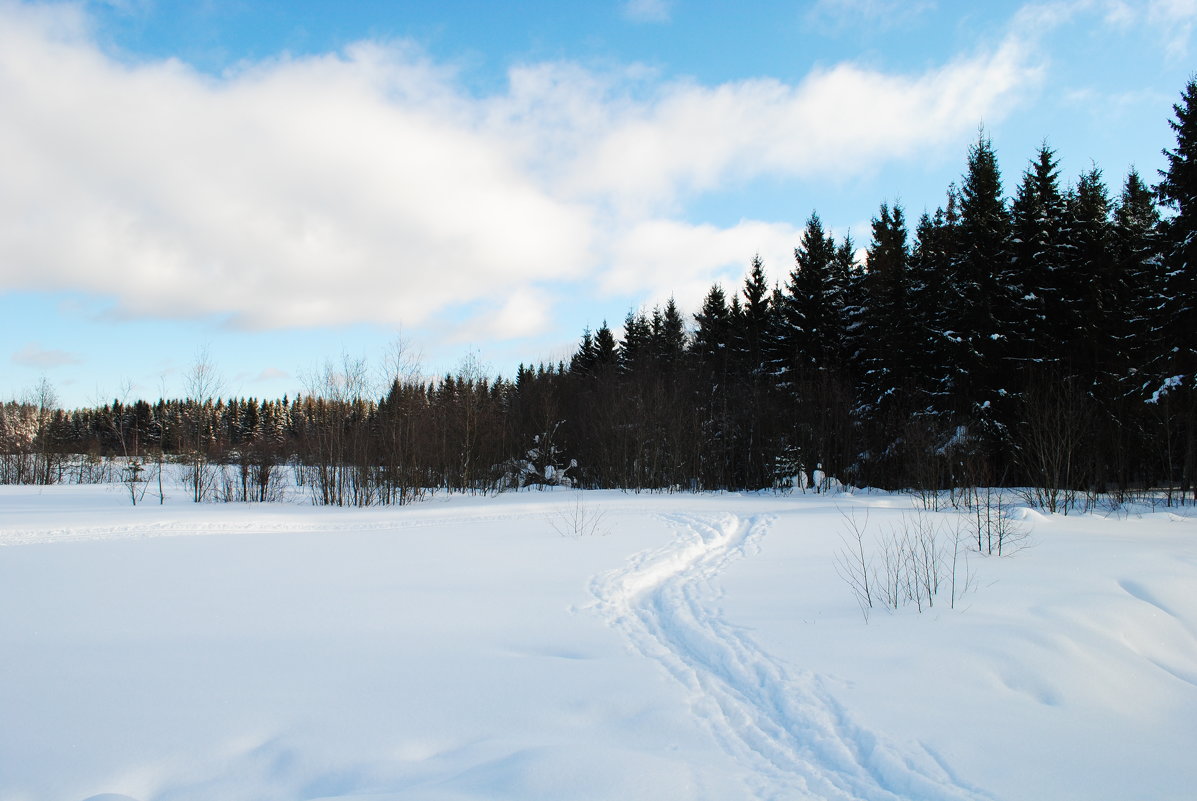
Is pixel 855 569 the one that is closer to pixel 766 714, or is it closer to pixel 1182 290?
pixel 766 714

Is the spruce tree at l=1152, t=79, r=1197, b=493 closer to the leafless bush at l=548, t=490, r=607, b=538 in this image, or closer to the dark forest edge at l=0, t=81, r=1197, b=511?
the dark forest edge at l=0, t=81, r=1197, b=511

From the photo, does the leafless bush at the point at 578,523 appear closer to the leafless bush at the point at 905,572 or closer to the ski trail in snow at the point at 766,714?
the leafless bush at the point at 905,572

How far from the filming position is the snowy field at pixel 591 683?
366 cm

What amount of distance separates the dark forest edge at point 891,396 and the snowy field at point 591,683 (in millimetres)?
13566

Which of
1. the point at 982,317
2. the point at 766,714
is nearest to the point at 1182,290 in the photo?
the point at 982,317

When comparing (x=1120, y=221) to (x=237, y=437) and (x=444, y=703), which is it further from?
(x=237, y=437)

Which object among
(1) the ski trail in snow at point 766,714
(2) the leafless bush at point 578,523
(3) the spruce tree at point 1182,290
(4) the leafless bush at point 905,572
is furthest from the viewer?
(3) the spruce tree at point 1182,290

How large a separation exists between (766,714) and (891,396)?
29.8 meters

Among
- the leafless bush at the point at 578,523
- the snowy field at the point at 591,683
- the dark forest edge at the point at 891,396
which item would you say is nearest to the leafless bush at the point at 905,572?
the snowy field at the point at 591,683

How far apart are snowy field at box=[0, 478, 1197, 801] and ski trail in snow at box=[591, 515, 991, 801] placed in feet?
0.07

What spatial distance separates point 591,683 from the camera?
16.5 ft

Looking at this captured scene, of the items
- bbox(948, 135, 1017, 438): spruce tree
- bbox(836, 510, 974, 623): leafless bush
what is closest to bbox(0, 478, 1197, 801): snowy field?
bbox(836, 510, 974, 623): leafless bush

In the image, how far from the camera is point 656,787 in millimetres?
3488

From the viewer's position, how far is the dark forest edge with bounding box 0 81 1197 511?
2219 centimetres
